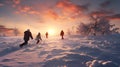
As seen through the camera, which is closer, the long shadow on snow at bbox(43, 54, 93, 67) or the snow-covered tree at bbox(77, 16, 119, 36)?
the long shadow on snow at bbox(43, 54, 93, 67)

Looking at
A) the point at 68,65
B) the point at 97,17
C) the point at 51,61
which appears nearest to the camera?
the point at 68,65

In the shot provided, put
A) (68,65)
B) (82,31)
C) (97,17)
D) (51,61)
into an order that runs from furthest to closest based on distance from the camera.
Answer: (82,31) < (97,17) < (51,61) < (68,65)

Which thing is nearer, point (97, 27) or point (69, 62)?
point (69, 62)

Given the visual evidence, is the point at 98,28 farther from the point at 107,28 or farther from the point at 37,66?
the point at 37,66

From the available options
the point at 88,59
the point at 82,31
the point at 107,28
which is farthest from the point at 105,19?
the point at 88,59

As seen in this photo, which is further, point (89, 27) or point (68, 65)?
point (89, 27)

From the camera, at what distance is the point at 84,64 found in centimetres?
779

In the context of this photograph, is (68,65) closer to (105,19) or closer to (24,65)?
(24,65)

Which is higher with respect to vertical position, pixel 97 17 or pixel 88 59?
pixel 97 17

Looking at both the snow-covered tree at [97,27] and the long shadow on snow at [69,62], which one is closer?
the long shadow on snow at [69,62]

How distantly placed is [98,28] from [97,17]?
5207 millimetres

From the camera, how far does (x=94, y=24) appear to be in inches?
2933

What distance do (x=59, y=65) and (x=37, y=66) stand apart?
3.54ft

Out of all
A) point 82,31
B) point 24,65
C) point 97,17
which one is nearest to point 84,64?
point 24,65
